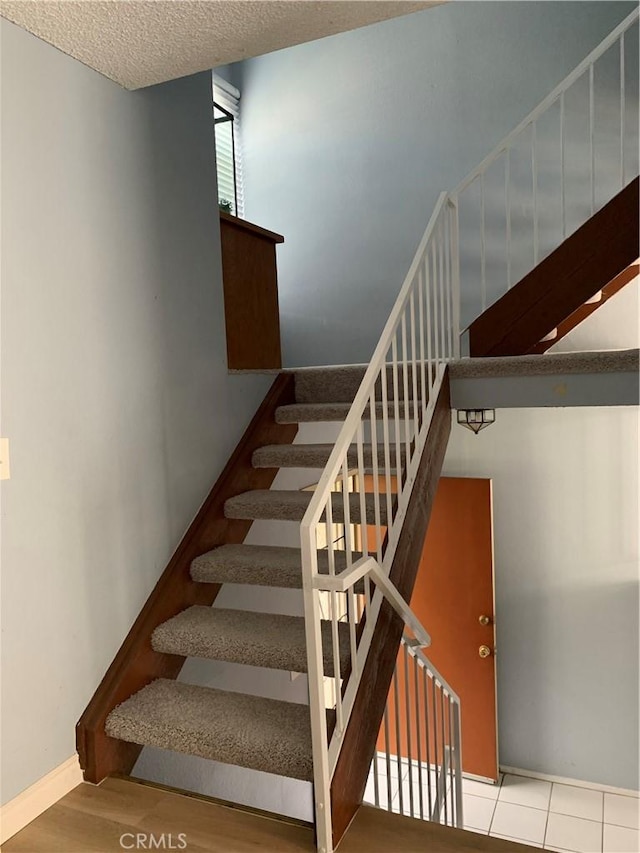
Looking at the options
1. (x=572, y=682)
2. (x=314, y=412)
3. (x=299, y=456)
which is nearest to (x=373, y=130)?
(x=314, y=412)

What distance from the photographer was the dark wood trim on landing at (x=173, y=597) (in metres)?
2.08

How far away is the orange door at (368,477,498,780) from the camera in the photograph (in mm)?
4086

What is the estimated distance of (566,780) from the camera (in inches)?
159

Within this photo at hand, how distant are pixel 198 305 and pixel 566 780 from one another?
3674 mm

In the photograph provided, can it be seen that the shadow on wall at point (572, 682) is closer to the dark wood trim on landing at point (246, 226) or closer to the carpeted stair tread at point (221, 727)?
the carpeted stair tread at point (221, 727)

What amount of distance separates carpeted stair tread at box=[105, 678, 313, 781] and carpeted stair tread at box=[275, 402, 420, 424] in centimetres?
131

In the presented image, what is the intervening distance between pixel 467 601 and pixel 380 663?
2.25 meters

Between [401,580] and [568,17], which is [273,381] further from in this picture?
[568,17]

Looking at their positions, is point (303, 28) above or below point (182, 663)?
above

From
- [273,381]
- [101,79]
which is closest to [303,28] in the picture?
[101,79]

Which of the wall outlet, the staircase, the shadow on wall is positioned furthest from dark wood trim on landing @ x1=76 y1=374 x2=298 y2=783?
the shadow on wall

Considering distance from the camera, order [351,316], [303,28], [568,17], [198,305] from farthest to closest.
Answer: [351,316]
[568,17]
[198,305]
[303,28]

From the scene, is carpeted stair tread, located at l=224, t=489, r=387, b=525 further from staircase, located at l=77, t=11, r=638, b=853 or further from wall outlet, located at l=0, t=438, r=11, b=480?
wall outlet, located at l=0, t=438, r=11, b=480

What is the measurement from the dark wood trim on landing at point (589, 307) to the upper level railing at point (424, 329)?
1.30 ft
